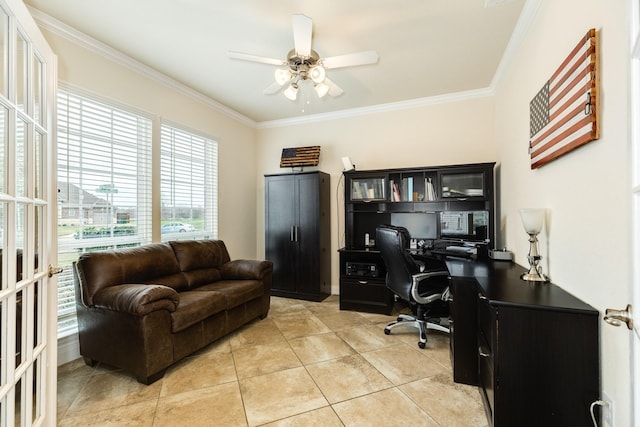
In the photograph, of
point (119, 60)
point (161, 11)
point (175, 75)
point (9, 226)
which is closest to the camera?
point (9, 226)

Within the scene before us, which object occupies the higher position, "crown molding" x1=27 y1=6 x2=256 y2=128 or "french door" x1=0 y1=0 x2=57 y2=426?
"crown molding" x1=27 y1=6 x2=256 y2=128

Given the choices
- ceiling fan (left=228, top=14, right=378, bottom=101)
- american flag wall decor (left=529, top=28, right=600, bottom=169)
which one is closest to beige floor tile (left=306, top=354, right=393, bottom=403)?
american flag wall decor (left=529, top=28, right=600, bottom=169)

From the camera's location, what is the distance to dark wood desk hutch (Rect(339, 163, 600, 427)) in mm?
1221

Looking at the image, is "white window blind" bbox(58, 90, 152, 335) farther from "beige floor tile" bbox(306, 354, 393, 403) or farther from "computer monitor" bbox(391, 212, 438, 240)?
"computer monitor" bbox(391, 212, 438, 240)

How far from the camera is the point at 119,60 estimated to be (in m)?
2.79

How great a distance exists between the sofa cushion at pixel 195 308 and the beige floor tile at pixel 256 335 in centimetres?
39

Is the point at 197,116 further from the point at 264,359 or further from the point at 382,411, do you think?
the point at 382,411

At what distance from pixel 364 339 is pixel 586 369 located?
1.83 metres

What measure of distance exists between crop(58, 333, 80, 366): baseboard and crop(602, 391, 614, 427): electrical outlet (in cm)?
349

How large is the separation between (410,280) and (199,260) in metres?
2.24

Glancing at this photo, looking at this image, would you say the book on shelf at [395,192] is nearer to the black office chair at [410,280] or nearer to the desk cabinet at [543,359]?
the black office chair at [410,280]

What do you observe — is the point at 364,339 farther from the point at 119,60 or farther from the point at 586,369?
the point at 119,60

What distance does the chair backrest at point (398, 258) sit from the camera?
262 centimetres

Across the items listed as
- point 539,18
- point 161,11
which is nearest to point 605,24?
point 539,18
